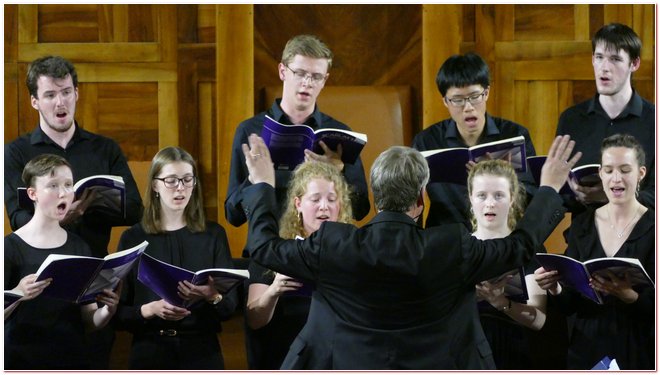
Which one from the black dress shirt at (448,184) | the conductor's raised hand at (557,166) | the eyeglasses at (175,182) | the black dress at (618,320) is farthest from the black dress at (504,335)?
the eyeglasses at (175,182)

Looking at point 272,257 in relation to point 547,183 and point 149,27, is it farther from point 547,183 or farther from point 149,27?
point 149,27

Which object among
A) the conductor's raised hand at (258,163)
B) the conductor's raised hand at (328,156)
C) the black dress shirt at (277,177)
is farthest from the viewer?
the black dress shirt at (277,177)

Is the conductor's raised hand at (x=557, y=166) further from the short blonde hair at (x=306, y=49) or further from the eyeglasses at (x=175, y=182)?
the eyeglasses at (x=175, y=182)

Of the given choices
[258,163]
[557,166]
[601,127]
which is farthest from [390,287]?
[601,127]

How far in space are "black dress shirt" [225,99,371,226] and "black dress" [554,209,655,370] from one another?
2.83ft

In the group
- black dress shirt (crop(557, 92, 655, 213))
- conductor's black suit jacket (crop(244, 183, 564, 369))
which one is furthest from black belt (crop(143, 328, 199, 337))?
black dress shirt (crop(557, 92, 655, 213))

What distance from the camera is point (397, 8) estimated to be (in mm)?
6281

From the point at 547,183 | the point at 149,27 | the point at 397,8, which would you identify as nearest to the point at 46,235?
the point at 547,183

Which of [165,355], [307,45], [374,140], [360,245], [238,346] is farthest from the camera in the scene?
[374,140]

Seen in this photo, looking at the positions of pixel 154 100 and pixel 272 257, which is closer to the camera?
pixel 272 257

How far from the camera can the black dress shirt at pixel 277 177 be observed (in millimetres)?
4281

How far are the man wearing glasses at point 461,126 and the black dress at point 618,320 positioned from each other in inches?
22.9

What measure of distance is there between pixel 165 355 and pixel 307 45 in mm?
1383

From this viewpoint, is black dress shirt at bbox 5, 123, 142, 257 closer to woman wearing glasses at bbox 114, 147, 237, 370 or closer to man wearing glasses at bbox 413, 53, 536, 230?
woman wearing glasses at bbox 114, 147, 237, 370
